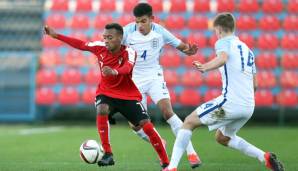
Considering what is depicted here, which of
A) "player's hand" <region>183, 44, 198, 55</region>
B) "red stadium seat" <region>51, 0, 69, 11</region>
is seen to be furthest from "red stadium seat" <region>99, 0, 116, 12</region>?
"player's hand" <region>183, 44, 198, 55</region>

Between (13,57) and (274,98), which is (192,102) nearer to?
(274,98)

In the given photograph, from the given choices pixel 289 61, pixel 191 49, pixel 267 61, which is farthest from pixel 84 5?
pixel 191 49

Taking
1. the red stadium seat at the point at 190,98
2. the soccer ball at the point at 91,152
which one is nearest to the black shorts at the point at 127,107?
the soccer ball at the point at 91,152

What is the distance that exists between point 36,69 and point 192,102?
14.2 feet

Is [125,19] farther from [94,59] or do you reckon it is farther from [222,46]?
[222,46]

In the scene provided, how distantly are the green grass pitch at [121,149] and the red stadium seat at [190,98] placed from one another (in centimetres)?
111

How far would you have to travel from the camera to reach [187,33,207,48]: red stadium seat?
18.4 m

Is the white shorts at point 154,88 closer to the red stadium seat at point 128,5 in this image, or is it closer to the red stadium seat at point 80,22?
the red stadium seat at point 128,5

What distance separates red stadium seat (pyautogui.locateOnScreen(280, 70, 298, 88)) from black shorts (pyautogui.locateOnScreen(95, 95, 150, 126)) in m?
10.4

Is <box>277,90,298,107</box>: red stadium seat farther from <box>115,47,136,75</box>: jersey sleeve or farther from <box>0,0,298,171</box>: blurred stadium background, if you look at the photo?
<box>115,47,136,75</box>: jersey sleeve

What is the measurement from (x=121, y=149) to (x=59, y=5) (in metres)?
8.98

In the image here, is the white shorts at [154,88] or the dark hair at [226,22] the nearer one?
the dark hair at [226,22]

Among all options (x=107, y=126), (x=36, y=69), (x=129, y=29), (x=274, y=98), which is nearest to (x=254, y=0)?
(x=274, y=98)

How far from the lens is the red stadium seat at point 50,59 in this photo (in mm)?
18844
